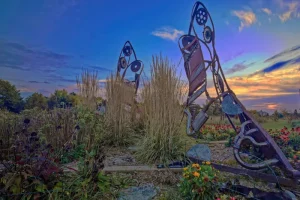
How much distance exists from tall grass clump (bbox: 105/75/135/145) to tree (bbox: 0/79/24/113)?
393 cm

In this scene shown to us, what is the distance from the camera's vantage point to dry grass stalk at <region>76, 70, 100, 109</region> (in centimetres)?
518

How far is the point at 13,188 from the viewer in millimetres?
1775

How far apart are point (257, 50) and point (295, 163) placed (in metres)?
2.39

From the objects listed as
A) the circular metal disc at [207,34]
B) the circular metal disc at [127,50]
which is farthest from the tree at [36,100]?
the circular metal disc at [207,34]

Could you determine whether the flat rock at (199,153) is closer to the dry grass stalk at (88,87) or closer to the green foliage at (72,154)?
the green foliage at (72,154)

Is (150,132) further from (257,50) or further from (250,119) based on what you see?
(257,50)

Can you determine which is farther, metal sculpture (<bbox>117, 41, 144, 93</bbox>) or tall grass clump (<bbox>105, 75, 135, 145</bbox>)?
metal sculpture (<bbox>117, 41, 144, 93</bbox>)

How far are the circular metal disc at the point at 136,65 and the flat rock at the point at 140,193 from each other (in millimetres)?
4171

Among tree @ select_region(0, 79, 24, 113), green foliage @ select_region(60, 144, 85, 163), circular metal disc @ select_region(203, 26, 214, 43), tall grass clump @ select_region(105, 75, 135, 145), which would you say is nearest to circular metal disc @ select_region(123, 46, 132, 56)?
tall grass clump @ select_region(105, 75, 135, 145)

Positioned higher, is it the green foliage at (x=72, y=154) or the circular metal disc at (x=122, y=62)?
the circular metal disc at (x=122, y=62)

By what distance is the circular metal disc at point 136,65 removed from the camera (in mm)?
6035

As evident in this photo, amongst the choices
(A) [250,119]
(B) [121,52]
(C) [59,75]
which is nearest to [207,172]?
(A) [250,119]

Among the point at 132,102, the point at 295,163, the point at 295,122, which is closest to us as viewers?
the point at 295,163

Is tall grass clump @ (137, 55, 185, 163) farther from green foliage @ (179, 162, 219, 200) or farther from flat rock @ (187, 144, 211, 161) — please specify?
green foliage @ (179, 162, 219, 200)
